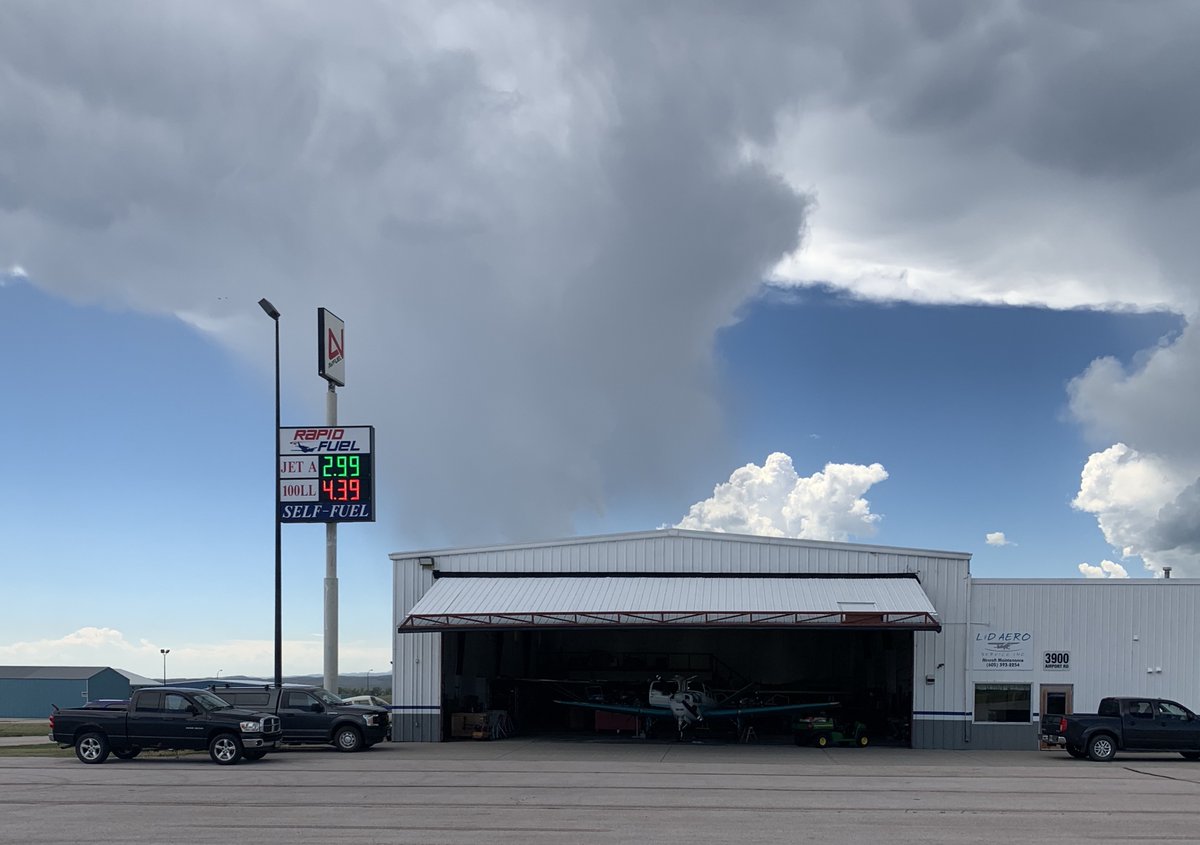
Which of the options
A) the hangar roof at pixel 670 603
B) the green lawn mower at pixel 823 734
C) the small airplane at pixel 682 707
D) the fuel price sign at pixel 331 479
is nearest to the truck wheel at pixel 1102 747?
the hangar roof at pixel 670 603

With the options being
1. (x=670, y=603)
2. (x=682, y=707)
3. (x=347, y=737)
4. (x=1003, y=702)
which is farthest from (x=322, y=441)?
(x=1003, y=702)

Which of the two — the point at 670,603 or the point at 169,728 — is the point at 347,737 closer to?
the point at 169,728

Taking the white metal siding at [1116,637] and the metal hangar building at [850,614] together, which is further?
the white metal siding at [1116,637]

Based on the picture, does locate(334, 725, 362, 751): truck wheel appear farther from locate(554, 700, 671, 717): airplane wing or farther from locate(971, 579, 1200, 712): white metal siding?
locate(971, 579, 1200, 712): white metal siding

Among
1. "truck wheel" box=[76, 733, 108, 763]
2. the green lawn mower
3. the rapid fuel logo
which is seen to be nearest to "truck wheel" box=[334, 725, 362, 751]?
"truck wheel" box=[76, 733, 108, 763]

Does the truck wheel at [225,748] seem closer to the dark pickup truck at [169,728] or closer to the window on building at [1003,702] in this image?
the dark pickup truck at [169,728]

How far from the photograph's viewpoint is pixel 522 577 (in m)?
39.0

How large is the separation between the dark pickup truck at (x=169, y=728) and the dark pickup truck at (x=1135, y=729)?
65.1 feet

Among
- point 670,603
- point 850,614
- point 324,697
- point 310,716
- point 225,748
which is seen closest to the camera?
point 225,748

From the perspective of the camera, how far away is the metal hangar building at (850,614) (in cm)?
3494

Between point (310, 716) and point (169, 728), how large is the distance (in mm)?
4467

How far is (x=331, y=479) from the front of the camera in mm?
38094

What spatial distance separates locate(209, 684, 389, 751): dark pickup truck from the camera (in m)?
32.2

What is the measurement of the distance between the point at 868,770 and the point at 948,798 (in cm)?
610
